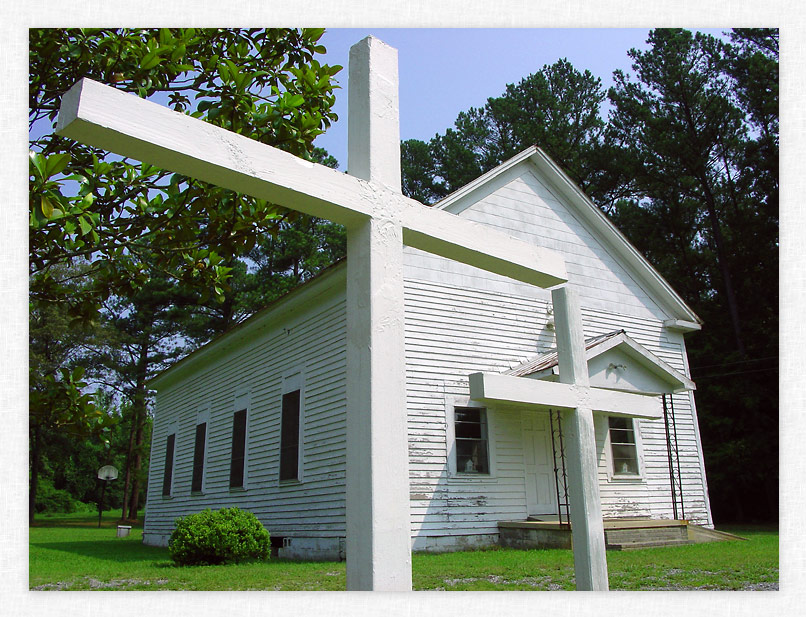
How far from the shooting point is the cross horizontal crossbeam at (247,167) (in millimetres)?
1689

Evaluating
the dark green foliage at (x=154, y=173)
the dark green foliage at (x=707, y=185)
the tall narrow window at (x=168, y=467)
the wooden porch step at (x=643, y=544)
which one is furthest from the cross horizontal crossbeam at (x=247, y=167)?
the dark green foliage at (x=707, y=185)

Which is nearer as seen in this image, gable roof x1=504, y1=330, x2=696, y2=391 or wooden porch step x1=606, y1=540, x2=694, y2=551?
wooden porch step x1=606, y1=540, x2=694, y2=551

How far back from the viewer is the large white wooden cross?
5.80 ft

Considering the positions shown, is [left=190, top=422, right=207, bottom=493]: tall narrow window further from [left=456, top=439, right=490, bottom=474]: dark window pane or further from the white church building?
[left=456, top=439, right=490, bottom=474]: dark window pane

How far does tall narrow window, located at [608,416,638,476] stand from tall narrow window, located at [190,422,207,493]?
9.07 metres

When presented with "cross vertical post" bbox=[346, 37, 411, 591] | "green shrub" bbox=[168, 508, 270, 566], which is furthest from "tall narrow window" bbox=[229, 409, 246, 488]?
"cross vertical post" bbox=[346, 37, 411, 591]

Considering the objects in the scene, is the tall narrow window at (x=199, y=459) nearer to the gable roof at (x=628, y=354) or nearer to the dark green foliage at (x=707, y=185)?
the gable roof at (x=628, y=354)

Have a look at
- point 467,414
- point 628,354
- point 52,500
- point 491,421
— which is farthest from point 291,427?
point 52,500

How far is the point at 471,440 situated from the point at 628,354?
3.02m

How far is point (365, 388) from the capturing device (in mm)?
2047

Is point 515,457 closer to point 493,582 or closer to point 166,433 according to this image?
point 493,582

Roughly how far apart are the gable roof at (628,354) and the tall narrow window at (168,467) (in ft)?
33.6

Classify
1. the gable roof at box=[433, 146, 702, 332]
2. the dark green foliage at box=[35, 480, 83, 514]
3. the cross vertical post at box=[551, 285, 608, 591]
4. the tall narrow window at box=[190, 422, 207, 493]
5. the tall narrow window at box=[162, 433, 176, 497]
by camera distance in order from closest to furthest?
the cross vertical post at box=[551, 285, 608, 591] → the gable roof at box=[433, 146, 702, 332] → the tall narrow window at box=[190, 422, 207, 493] → the tall narrow window at box=[162, 433, 176, 497] → the dark green foliage at box=[35, 480, 83, 514]

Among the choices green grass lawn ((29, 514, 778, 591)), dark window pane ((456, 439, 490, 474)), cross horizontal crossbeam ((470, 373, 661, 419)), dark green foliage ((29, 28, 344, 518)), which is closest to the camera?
cross horizontal crossbeam ((470, 373, 661, 419))
